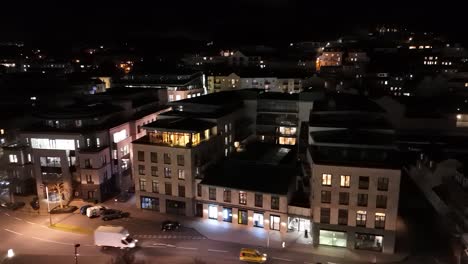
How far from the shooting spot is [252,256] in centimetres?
4297

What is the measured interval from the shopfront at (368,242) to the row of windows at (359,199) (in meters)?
3.96

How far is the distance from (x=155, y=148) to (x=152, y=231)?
40.6 feet

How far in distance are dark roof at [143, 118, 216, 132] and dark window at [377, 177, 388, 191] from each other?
2692cm

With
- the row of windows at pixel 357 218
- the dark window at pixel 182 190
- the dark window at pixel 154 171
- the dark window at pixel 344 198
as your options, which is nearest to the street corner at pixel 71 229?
the dark window at pixel 154 171

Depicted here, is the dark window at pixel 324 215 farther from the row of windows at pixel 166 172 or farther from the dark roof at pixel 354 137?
the row of windows at pixel 166 172

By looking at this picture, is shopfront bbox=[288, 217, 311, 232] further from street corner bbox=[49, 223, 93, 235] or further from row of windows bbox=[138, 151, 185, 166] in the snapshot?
street corner bbox=[49, 223, 93, 235]

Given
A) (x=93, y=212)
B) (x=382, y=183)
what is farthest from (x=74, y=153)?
(x=382, y=183)

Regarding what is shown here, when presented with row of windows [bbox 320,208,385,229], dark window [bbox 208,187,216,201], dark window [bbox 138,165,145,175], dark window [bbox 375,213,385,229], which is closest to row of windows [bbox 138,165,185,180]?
dark window [bbox 138,165,145,175]

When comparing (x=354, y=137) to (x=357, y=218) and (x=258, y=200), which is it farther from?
(x=258, y=200)

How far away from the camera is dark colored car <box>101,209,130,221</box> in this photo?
54.2 m

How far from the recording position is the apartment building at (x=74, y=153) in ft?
199

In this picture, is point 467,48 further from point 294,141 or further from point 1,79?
point 1,79

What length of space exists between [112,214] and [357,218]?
34475 millimetres

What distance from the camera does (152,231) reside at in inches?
2018
